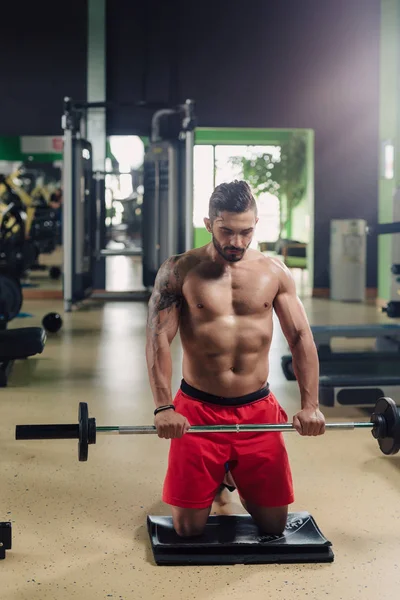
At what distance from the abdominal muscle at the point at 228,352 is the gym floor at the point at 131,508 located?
0.51 m

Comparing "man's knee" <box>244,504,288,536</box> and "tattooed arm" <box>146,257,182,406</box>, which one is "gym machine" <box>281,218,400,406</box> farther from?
"tattooed arm" <box>146,257,182,406</box>

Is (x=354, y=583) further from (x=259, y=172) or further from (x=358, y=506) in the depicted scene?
(x=259, y=172)

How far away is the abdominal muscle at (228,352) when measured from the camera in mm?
2424

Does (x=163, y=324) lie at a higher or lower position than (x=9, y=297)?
higher

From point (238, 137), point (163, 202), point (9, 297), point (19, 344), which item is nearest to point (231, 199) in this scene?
point (19, 344)

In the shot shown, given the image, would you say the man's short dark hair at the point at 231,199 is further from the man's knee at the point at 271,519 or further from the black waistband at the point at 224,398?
the man's knee at the point at 271,519

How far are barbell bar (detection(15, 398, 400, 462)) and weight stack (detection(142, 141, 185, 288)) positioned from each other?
7351 mm

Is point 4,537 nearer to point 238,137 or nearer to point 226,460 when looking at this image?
point 226,460

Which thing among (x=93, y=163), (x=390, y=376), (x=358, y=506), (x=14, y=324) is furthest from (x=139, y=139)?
(x=358, y=506)

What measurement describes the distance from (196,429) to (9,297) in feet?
13.5

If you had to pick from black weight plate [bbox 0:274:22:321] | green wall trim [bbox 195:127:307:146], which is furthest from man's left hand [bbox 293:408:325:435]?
green wall trim [bbox 195:127:307:146]

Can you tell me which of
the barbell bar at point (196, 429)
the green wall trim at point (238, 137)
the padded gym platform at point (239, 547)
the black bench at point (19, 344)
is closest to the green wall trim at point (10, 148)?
the green wall trim at point (238, 137)

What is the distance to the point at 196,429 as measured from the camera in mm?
2189

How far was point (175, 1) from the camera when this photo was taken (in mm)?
10211
